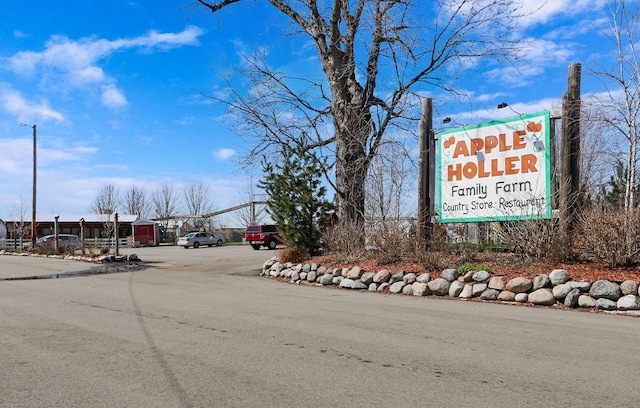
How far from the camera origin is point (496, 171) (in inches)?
478

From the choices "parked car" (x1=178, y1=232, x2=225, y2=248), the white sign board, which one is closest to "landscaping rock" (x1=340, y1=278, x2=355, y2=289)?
the white sign board

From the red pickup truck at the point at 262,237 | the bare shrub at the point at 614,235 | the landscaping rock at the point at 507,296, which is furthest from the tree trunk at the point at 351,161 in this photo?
the red pickup truck at the point at 262,237

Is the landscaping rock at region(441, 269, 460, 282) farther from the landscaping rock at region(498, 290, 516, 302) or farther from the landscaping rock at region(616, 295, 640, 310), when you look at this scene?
the landscaping rock at region(616, 295, 640, 310)

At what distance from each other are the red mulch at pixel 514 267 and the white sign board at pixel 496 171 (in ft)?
3.32

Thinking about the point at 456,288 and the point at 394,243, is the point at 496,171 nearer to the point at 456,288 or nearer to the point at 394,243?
the point at 394,243

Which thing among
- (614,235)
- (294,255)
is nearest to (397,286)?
(614,235)

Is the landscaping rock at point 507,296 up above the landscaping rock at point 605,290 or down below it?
below

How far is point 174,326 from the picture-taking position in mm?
7516

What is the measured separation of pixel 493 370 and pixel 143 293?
29.4 ft

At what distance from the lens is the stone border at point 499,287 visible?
8391 millimetres

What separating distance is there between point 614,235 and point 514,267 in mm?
1941

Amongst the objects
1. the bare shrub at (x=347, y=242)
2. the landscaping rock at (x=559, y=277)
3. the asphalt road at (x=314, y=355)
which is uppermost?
the bare shrub at (x=347, y=242)

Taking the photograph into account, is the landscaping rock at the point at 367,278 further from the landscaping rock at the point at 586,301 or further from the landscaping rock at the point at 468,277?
the landscaping rock at the point at 586,301

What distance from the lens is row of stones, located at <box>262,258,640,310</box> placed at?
841 centimetres
